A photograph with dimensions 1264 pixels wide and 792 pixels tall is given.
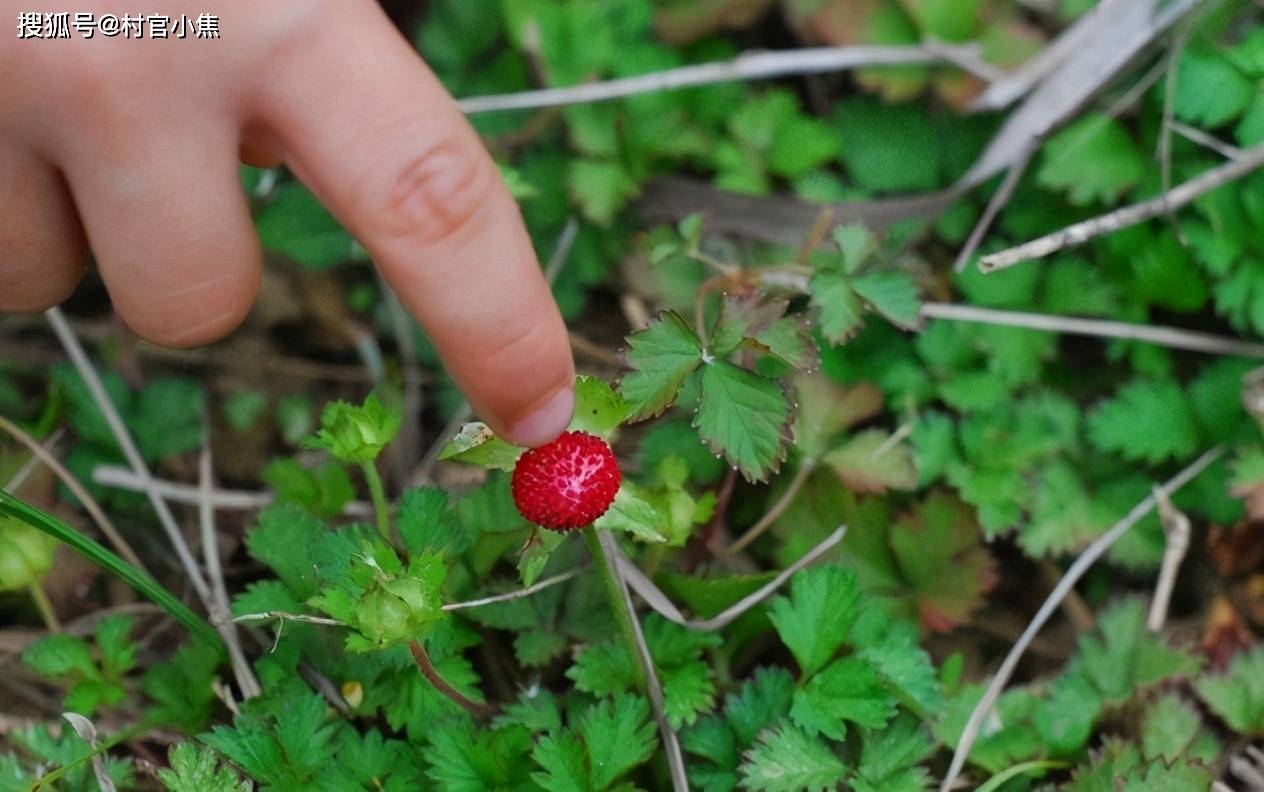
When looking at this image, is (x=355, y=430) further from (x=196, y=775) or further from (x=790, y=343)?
(x=790, y=343)

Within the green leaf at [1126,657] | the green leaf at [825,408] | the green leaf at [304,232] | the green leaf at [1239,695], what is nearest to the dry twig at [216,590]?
the green leaf at [304,232]

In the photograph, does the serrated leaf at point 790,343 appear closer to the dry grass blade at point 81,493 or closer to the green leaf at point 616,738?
the green leaf at point 616,738

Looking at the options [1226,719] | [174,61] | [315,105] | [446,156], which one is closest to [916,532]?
[1226,719]

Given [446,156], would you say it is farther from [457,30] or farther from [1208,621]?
[1208,621]

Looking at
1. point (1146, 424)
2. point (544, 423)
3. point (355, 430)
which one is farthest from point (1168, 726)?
point (355, 430)

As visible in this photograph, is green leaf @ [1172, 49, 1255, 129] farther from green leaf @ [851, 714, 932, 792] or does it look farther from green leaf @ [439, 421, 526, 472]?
green leaf @ [439, 421, 526, 472]

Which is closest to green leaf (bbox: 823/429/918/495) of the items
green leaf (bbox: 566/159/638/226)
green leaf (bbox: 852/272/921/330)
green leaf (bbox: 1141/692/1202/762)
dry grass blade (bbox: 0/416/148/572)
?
green leaf (bbox: 852/272/921/330)
